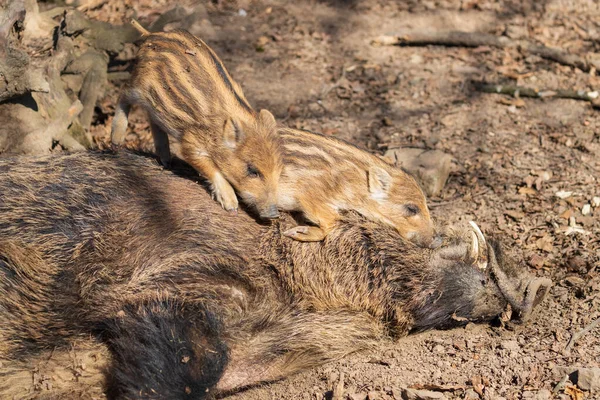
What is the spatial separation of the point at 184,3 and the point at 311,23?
1606 millimetres

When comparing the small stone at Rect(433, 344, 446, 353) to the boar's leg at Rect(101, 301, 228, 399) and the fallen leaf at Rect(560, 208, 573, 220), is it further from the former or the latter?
the fallen leaf at Rect(560, 208, 573, 220)

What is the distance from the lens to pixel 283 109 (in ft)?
23.7

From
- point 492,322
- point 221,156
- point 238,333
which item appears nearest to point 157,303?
point 238,333

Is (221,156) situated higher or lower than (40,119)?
Result: higher

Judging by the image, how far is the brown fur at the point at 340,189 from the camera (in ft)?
15.7

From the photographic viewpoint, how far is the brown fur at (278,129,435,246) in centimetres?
477

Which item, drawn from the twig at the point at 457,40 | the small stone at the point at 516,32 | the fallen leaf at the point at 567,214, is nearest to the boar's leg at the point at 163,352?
the fallen leaf at the point at 567,214

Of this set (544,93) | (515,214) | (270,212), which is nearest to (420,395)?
(270,212)

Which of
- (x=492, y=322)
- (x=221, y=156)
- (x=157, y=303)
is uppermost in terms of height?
(x=221, y=156)

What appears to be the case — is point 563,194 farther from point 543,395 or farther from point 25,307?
point 25,307

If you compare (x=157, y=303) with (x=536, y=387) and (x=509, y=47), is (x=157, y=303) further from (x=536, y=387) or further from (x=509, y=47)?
(x=509, y=47)

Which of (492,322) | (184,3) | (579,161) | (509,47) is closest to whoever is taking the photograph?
(492,322)

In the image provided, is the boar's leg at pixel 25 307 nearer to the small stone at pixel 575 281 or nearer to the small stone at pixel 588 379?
the small stone at pixel 588 379

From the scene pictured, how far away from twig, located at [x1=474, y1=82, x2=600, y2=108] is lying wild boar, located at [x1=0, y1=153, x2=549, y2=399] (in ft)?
9.24
